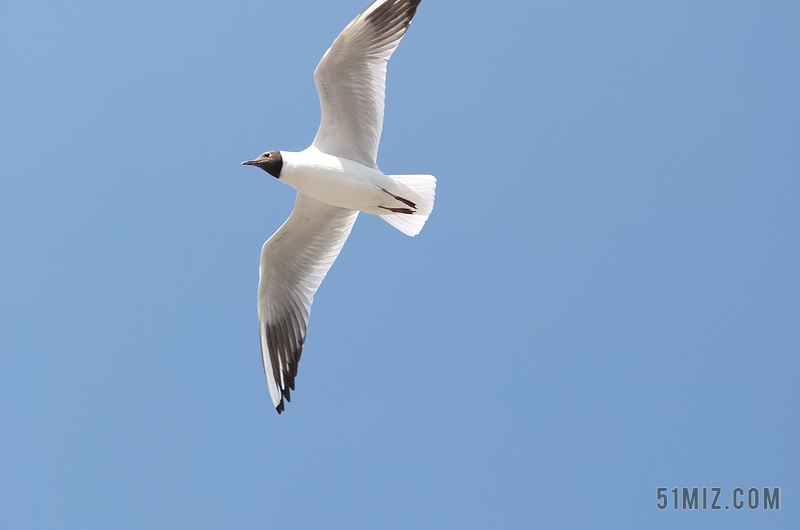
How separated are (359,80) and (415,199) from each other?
97cm

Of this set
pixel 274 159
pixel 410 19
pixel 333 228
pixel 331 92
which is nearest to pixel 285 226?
pixel 333 228

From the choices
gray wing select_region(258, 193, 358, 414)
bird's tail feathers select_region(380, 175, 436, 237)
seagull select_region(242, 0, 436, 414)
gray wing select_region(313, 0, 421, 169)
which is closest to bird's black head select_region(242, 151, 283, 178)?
seagull select_region(242, 0, 436, 414)

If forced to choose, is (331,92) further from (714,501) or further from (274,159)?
(714,501)

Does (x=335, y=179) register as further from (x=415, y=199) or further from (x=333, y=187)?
(x=415, y=199)

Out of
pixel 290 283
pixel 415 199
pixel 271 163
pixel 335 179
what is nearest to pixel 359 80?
pixel 335 179

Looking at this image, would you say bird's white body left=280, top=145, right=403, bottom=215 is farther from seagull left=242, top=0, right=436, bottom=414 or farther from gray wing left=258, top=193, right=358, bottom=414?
gray wing left=258, top=193, right=358, bottom=414

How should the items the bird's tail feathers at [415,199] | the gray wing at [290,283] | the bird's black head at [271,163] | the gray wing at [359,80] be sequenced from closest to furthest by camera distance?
the gray wing at [359,80] → the bird's black head at [271,163] → the bird's tail feathers at [415,199] → the gray wing at [290,283]

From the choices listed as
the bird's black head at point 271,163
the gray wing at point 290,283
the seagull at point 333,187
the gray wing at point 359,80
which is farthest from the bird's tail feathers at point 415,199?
the bird's black head at point 271,163

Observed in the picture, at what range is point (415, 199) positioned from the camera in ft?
19.4

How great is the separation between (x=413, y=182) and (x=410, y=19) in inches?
46.1

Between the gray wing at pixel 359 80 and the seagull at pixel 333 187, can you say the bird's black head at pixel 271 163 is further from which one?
the gray wing at pixel 359 80

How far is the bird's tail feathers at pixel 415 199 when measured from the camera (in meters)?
5.89

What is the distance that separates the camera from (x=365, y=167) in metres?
5.81

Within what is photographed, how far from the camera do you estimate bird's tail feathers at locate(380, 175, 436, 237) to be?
19.3 feet
